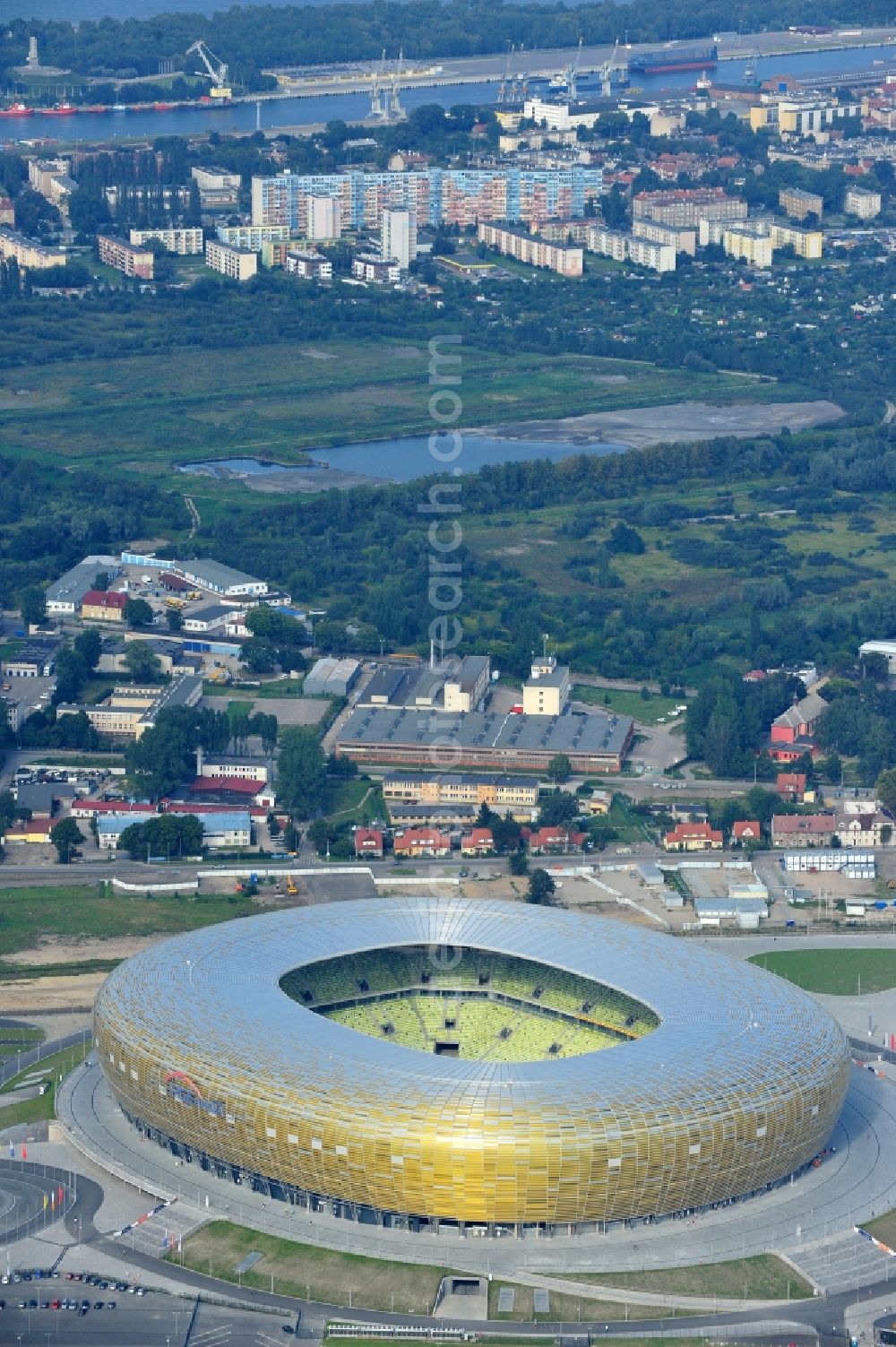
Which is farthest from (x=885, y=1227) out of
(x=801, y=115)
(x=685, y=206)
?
(x=801, y=115)

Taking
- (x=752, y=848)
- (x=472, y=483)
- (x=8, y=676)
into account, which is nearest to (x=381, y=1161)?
(x=752, y=848)

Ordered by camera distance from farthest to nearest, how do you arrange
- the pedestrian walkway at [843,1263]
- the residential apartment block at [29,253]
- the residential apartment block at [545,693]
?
1. the residential apartment block at [29,253]
2. the residential apartment block at [545,693]
3. the pedestrian walkway at [843,1263]

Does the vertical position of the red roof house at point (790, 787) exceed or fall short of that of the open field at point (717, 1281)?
it falls short

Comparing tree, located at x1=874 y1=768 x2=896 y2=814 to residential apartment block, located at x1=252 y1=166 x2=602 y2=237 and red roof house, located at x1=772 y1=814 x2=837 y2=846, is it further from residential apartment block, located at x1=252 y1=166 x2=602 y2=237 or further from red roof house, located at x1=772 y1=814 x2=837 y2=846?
residential apartment block, located at x1=252 y1=166 x2=602 y2=237

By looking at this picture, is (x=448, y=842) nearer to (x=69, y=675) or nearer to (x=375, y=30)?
(x=69, y=675)

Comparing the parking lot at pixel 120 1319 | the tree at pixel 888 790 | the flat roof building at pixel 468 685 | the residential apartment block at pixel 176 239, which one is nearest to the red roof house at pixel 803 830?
the tree at pixel 888 790

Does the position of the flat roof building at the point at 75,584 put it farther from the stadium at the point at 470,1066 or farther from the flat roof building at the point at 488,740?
the stadium at the point at 470,1066
